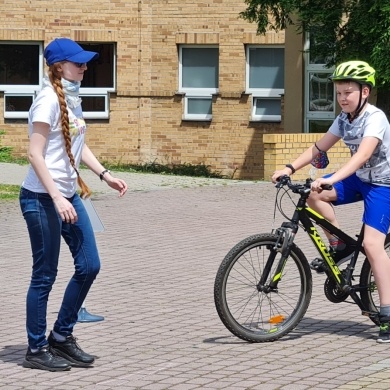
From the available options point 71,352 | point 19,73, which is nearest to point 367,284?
point 71,352

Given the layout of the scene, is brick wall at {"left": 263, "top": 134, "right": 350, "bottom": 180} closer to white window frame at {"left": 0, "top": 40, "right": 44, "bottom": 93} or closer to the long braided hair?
white window frame at {"left": 0, "top": 40, "right": 44, "bottom": 93}

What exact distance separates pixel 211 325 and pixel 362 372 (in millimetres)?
1713

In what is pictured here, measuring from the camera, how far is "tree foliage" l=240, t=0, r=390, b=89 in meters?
21.2

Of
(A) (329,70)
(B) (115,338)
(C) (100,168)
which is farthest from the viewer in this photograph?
(A) (329,70)

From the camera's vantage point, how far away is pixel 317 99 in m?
26.9

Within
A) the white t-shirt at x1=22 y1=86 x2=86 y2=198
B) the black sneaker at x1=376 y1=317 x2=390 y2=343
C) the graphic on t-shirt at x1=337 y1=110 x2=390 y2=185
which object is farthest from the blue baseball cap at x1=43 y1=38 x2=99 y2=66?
the black sneaker at x1=376 y1=317 x2=390 y2=343

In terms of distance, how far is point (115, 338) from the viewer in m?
7.91

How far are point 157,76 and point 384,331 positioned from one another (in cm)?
2132

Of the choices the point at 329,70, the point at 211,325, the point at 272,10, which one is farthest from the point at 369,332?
the point at 329,70

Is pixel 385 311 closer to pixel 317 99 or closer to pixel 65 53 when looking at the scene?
pixel 65 53

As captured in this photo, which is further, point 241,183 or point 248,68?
point 248,68

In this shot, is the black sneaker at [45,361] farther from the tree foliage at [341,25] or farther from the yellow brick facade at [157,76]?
the yellow brick facade at [157,76]

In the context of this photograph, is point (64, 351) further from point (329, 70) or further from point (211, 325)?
point (329, 70)

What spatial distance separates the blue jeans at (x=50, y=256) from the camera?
686cm
